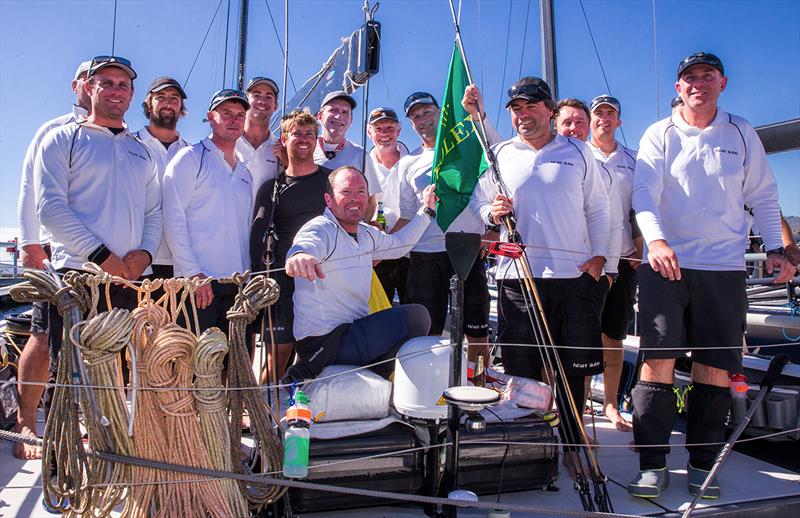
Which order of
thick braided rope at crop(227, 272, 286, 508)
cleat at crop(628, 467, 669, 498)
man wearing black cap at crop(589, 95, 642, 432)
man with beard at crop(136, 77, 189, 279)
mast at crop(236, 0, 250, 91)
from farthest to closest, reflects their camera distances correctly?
mast at crop(236, 0, 250, 91), man wearing black cap at crop(589, 95, 642, 432), man with beard at crop(136, 77, 189, 279), cleat at crop(628, 467, 669, 498), thick braided rope at crop(227, 272, 286, 508)

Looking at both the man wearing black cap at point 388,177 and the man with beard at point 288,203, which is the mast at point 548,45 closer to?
the man wearing black cap at point 388,177

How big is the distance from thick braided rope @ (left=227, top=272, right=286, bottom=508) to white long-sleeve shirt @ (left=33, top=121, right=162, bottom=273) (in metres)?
1.05

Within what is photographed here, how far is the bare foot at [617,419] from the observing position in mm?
3650

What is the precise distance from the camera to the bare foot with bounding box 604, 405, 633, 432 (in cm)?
365

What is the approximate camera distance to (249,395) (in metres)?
2.15

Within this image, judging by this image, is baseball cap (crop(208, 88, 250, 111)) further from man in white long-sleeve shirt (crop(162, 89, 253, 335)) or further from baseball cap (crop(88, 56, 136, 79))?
baseball cap (crop(88, 56, 136, 79))

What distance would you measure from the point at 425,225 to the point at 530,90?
900 mm

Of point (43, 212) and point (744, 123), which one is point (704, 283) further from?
point (43, 212)

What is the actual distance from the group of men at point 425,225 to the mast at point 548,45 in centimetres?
266

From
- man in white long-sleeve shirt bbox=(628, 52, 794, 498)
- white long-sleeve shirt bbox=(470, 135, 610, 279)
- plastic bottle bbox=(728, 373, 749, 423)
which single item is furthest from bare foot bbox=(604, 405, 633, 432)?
white long-sleeve shirt bbox=(470, 135, 610, 279)

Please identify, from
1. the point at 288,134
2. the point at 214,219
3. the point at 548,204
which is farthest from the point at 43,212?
the point at 548,204

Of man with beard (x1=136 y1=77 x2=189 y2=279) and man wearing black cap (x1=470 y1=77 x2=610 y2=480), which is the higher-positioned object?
man with beard (x1=136 y1=77 x2=189 y2=279)

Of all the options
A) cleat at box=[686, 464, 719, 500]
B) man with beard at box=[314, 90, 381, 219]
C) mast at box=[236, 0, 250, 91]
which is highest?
mast at box=[236, 0, 250, 91]

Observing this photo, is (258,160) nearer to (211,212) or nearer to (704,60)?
(211,212)
